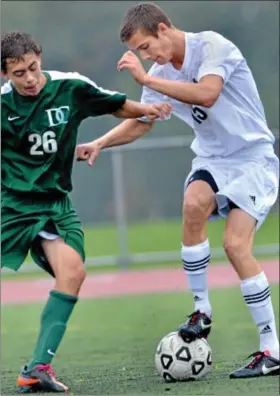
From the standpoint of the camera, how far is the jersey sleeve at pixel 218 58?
18.4ft

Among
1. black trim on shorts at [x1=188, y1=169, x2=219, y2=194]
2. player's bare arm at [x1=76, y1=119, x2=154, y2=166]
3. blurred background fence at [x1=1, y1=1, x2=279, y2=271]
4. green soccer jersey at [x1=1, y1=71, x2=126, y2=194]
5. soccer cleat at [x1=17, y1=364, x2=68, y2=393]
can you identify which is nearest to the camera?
soccer cleat at [x1=17, y1=364, x2=68, y2=393]

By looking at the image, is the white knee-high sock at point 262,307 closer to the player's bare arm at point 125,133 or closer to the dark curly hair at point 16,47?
the player's bare arm at point 125,133

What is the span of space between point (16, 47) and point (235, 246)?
143cm

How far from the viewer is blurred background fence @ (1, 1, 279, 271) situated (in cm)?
1488

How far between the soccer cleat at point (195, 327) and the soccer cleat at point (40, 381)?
2.43 feet

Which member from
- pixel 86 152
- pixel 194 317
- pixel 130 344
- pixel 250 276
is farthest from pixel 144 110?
pixel 130 344

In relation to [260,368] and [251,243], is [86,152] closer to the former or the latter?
[251,243]

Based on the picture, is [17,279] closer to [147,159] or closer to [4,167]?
[147,159]

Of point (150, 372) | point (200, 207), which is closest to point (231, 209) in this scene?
point (200, 207)

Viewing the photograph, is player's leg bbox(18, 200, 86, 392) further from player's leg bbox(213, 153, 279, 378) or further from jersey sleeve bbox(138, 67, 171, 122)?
jersey sleeve bbox(138, 67, 171, 122)

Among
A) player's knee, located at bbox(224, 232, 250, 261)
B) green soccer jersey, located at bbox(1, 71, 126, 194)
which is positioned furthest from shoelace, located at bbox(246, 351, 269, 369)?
green soccer jersey, located at bbox(1, 71, 126, 194)

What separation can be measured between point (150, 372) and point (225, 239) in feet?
2.73

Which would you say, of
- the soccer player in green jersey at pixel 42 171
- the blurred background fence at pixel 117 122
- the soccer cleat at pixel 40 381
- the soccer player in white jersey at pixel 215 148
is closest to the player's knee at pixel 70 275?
the soccer player in green jersey at pixel 42 171

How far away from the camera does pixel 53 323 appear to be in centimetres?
534
